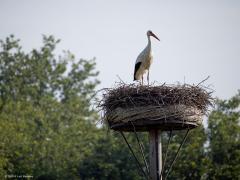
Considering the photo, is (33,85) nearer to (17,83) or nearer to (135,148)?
(17,83)

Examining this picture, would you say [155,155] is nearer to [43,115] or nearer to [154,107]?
[154,107]

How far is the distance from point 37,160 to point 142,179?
19.0ft

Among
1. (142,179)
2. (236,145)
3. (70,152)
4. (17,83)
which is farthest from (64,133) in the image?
(17,83)

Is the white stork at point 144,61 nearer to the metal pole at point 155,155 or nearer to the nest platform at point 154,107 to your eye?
the nest platform at point 154,107

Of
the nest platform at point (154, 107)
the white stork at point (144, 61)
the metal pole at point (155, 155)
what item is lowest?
the metal pole at point (155, 155)

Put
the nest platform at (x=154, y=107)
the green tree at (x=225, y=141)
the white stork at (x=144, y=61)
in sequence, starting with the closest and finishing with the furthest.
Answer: the nest platform at (x=154, y=107) < the white stork at (x=144, y=61) < the green tree at (x=225, y=141)

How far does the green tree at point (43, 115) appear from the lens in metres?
28.5

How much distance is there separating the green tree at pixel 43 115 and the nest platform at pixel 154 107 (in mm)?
8012

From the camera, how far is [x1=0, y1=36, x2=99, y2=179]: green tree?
28.5m

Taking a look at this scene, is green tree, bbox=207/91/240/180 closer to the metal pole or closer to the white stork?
the white stork

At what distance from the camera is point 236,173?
25.1 metres

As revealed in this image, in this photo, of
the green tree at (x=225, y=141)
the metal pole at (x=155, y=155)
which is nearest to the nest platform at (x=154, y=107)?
the metal pole at (x=155, y=155)

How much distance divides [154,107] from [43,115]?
79.9 feet

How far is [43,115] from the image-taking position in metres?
34.7
